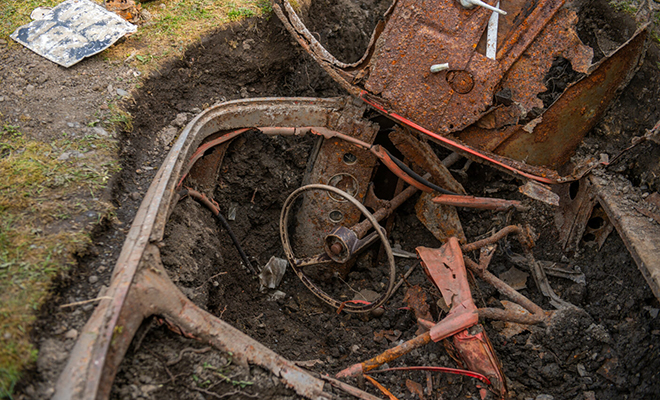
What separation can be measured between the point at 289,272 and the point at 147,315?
207 centimetres

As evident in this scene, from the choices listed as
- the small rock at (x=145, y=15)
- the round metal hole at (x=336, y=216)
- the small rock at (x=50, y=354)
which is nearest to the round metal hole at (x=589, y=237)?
the round metal hole at (x=336, y=216)

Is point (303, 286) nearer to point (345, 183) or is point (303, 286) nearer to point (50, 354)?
point (345, 183)

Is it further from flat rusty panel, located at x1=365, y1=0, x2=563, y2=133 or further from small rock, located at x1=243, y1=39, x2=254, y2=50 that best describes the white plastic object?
small rock, located at x1=243, y1=39, x2=254, y2=50

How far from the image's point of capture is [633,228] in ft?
9.95

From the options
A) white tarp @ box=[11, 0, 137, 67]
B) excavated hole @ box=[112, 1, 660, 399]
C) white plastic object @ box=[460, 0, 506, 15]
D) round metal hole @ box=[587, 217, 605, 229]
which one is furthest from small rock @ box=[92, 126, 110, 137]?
round metal hole @ box=[587, 217, 605, 229]

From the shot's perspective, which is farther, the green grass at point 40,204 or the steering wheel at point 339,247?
the steering wheel at point 339,247

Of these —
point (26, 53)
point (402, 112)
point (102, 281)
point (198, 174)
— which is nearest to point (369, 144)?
point (402, 112)

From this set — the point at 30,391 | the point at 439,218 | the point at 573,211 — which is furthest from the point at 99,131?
the point at 573,211

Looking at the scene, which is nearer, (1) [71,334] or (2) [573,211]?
(1) [71,334]

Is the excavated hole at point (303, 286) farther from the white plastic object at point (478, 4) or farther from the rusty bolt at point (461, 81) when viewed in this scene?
the white plastic object at point (478, 4)

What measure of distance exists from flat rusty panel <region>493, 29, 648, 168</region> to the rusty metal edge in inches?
64.9

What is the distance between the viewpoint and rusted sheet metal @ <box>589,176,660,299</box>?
2.75 m

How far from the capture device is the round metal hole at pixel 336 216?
4164 millimetres

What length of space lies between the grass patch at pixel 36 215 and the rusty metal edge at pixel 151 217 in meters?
0.23
